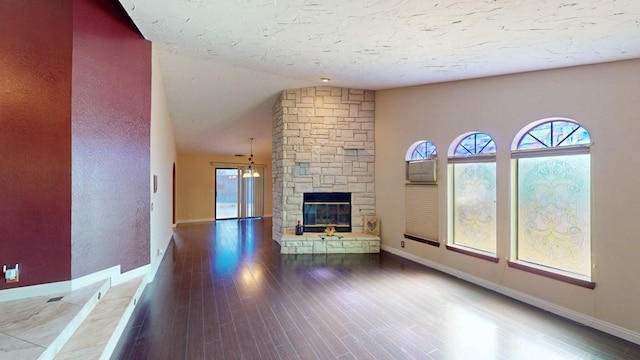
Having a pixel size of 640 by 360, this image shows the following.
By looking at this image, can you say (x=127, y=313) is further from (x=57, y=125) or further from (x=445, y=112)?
(x=445, y=112)

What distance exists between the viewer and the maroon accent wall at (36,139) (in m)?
2.63

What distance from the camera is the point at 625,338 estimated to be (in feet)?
8.38

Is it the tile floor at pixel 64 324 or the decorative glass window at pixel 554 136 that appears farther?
the decorative glass window at pixel 554 136

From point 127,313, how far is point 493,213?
171 inches

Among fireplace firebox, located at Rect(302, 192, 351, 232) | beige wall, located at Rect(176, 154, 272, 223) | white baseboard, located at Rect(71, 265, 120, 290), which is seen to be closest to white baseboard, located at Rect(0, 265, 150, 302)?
white baseboard, located at Rect(71, 265, 120, 290)

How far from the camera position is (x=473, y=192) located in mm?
4098

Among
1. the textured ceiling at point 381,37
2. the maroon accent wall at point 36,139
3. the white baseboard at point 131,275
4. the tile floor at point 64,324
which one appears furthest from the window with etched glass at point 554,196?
the maroon accent wall at point 36,139

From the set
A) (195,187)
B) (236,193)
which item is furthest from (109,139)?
(236,193)

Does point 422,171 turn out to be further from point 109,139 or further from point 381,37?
point 109,139

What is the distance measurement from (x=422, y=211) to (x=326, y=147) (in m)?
2.13

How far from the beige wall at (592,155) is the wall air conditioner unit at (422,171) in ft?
0.38

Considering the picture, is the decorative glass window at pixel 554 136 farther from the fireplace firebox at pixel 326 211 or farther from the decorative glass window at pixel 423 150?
the fireplace firebox at pixel 326 211

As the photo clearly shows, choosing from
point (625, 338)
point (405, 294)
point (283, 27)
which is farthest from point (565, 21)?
point (405, 294)

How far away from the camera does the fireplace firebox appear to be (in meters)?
5.77
